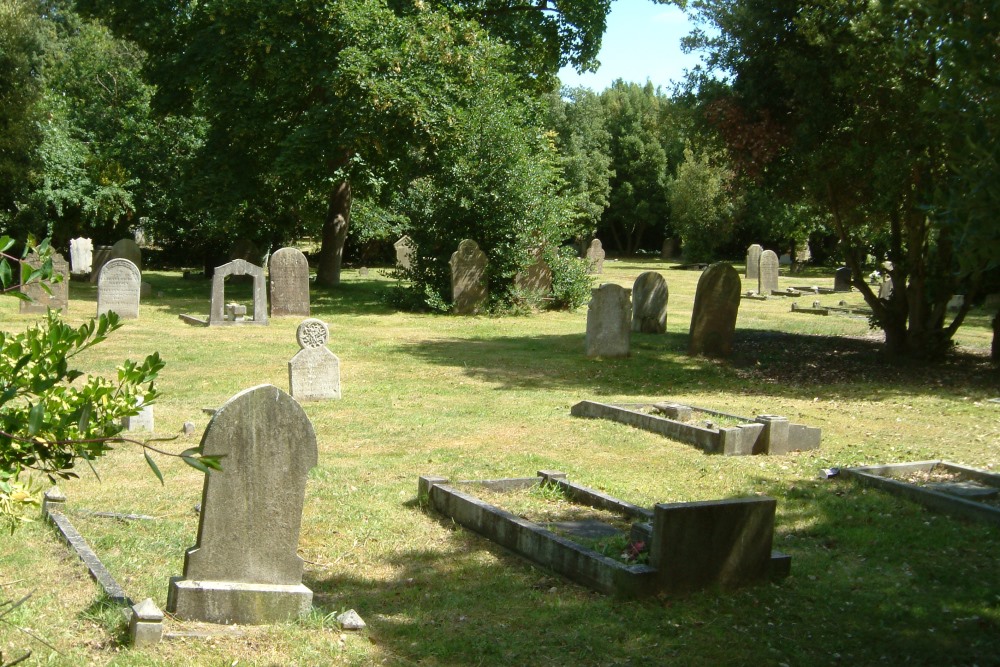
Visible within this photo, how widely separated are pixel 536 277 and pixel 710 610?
788 inches

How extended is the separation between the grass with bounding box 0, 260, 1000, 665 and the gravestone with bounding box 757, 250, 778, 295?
596 inches

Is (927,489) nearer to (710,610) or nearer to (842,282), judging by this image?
(710,610)

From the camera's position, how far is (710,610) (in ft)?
20.8

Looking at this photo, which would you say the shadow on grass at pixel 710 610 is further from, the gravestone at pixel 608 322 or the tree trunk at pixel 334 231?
the tree trunk at pixel 334 231

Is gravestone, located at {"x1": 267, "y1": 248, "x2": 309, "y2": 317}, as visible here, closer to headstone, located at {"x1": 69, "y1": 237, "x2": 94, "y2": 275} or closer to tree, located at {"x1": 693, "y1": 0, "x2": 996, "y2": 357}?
tree, located at {"x1": 693, "y1": 0, "x2": 996, "y2": 357}

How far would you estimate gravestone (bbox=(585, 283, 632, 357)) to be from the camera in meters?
17.7

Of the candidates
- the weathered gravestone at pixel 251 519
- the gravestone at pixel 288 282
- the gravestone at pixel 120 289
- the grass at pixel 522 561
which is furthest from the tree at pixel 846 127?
the gravestone at pixel 120 289

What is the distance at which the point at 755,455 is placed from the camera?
10805mm

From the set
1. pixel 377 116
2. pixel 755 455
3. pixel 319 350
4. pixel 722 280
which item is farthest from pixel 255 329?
pixel 755 455

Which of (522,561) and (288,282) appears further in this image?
Answer: (288,282)

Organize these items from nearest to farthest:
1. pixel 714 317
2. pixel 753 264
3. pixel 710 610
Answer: pixel 710 610, pixel 714 317, pixel 753 264

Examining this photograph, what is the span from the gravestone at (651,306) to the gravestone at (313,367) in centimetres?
1007

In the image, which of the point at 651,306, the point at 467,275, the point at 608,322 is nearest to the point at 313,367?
the point at 608,322

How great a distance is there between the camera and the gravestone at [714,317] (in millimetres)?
17922
